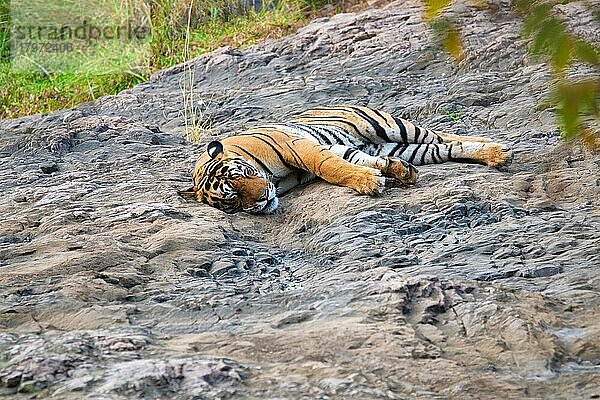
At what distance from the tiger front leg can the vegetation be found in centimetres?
320

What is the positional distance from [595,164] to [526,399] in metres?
2.91

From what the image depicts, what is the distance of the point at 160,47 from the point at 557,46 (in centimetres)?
998

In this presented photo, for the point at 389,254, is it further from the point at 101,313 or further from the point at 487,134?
the point at 487,134

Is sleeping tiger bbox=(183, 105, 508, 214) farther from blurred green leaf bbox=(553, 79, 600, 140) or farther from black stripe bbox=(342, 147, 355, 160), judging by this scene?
blurred green leaf bbox=(553, 79, 600, 140)

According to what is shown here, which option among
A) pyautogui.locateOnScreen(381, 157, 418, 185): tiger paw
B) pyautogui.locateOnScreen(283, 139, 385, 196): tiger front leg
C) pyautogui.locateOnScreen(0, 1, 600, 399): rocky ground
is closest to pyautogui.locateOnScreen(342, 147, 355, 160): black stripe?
pyautogui.locateOnScreen(283, 139, 385, 196): tiger front leg

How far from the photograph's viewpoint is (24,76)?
1199 cm

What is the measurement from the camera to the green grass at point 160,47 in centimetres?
1075

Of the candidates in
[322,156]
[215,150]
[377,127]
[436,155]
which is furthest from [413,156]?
[215,150]

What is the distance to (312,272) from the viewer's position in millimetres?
3822

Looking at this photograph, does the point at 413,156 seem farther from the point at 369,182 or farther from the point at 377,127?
the point at 369,182

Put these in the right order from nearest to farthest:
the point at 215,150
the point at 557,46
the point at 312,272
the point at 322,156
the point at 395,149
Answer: the point at 557,46 < the point at 312,272 < the point at 322,156 < the point at 215,150 < the point at 395,149

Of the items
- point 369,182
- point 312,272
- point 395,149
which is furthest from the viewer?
point 395,149

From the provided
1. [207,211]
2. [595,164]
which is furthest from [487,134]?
[207,211]

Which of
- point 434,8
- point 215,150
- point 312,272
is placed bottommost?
point 312,272
